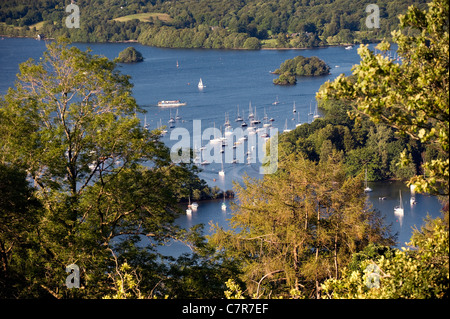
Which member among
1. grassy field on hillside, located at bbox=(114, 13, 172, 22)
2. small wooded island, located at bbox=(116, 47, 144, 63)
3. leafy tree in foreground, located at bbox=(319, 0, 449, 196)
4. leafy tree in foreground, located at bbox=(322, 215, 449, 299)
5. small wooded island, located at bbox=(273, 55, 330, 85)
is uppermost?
grassy field on hillside, located at bbox=(114, 13, 172, 22)

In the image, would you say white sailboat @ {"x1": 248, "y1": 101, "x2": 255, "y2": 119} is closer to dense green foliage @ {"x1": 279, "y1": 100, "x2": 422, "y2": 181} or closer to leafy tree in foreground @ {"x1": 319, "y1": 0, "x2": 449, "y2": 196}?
dense green foliage @ {"x1": 279, "y1": 100, "x2": 422, "y2": 181}

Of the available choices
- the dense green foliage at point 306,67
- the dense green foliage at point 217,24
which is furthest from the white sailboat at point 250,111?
the dense green foliage at point 217,24

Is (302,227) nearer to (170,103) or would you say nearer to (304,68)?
(170,103)

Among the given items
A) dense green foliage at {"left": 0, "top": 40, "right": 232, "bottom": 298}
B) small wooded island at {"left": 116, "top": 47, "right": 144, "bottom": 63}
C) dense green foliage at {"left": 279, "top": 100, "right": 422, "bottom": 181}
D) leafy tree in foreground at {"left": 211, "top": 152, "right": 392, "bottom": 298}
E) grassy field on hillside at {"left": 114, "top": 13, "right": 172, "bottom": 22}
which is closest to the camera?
dense green foliage at {"left": 0, "top": 40, "right": 232, "bottom": 298}

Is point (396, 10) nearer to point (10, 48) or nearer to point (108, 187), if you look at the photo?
point (10, 48)

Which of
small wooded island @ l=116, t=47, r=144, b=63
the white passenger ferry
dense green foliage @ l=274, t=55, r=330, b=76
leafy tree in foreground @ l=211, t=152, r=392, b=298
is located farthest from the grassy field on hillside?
leafy tree in foreground @ l=211, t=152, r=392, b=298

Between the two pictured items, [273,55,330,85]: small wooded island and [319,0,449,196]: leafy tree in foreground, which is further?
[273,55,330,85]: small wooded island
